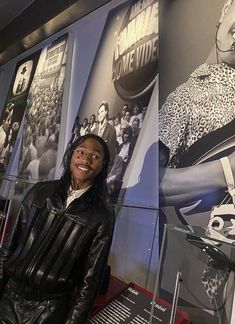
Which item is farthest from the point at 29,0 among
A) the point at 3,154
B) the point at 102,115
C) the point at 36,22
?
the point at 102,115

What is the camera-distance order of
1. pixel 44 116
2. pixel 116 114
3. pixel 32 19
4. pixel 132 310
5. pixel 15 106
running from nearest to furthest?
pixel 132 310
pixel 116 114
pixel 44 116
pixel 32 19
pixel 15 106

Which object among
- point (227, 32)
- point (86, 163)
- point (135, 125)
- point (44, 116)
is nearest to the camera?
point (86, 163)

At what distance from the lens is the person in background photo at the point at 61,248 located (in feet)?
3.74

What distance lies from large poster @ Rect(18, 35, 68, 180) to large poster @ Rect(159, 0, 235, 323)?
1260mm

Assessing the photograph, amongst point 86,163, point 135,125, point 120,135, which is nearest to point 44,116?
point 120,135

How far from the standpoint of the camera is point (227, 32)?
154cm

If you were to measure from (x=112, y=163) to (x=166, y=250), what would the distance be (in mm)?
1180

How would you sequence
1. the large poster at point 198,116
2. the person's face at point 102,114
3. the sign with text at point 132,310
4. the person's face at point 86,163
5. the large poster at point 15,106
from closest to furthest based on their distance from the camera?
the sign with text at point 132,310, the person's face at point 86,163, the large poster at point 198,116, the person's face at point 102,114, the large poster at point 15,106

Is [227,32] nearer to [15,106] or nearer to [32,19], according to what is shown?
[32,19]

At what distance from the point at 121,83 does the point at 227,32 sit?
849 millimetres

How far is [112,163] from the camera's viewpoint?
6.86 ft

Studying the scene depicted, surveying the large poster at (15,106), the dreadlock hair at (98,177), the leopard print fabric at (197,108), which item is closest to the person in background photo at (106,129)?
the leopard print fabric at (197,108)

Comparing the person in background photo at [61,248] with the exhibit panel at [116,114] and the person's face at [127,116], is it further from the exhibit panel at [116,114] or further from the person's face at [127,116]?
the person's face at [127,116]

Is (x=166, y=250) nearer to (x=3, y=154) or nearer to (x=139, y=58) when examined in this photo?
(x=139, y=58)
